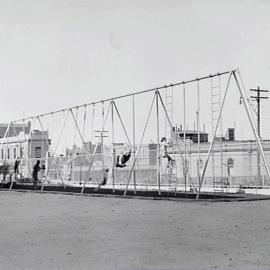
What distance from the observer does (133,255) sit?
8.30 meters

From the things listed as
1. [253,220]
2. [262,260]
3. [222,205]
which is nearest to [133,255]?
[262,260]

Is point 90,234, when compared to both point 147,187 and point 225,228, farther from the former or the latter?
point 147,187

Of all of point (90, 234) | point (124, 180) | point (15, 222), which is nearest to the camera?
point (90, 234)

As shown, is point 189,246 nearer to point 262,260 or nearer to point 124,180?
point 262,260

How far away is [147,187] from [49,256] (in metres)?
24.2

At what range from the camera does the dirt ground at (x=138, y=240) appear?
25.6 ft

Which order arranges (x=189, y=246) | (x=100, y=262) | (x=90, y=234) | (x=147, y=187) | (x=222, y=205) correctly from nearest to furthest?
(x=100, y=262) < (x=189, y=246) < (x=90, y=234) < (x=222, y=205) < (x=147, y=187)

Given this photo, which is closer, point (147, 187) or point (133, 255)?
point (133, 255)

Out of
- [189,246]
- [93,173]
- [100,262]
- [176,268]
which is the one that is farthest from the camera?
[93,173]

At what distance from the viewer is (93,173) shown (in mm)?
40844

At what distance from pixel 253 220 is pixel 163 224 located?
7.37 feet

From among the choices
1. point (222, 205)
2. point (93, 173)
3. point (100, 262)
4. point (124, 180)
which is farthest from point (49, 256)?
point (93, 173)

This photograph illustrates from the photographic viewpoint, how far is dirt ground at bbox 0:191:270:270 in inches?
307

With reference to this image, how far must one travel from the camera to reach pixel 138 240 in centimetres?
981
